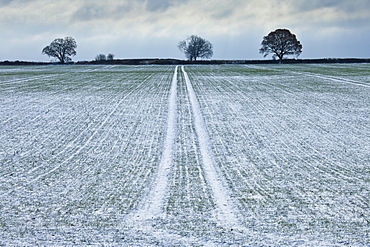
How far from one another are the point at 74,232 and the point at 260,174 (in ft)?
9.43

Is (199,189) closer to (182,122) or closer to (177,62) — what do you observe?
(182,122)

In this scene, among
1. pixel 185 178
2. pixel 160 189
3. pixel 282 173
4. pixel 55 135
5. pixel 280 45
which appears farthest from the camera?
pixel 280 45

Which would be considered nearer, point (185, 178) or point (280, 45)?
point (185, 178)

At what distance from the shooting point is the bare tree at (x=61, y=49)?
95.1 meters

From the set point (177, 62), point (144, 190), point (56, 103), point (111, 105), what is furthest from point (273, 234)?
point (177, 62)

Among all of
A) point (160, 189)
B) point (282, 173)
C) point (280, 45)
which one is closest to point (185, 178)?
point (160, 189)

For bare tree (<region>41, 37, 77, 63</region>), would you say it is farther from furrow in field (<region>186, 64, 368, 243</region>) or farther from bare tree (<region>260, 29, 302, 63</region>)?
furrow in field (<region>186, 64, 368, 243</region>)

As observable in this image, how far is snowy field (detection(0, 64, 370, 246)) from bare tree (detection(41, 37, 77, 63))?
8924 cm

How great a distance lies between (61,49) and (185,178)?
3801 inches

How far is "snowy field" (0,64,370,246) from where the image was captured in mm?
3988

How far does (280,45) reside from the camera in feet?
284

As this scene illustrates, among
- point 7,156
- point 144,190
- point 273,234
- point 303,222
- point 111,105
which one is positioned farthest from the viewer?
point 111,105

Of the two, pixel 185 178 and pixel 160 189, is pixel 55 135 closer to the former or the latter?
pixel 185 178

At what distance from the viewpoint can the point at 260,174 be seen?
5.87m
